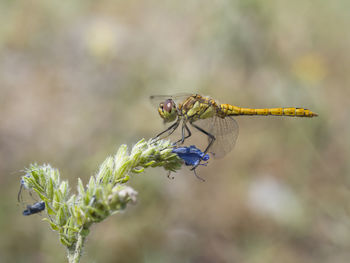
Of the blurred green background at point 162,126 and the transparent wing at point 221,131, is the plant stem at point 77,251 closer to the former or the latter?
the transparent wing at point 221,131

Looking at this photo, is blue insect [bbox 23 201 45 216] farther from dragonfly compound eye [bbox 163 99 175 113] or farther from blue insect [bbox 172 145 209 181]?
dragonfly compound eye [bbox 163 99 175 113]

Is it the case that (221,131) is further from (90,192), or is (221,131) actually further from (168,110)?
(90,192)

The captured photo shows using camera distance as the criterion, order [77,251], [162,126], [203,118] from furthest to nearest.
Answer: [162,126] < [203,118] < [77,251]

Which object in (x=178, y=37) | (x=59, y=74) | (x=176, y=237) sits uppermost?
(x=178, y=37)

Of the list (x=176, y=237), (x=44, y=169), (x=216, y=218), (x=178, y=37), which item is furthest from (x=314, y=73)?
(x=44, y=169)

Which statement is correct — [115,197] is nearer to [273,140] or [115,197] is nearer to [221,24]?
[221,24]

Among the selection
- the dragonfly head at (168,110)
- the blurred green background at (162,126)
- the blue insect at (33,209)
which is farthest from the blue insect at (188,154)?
the blurred green background at (162,126)

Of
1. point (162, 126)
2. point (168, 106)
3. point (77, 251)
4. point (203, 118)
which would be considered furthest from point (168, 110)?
point (162, 126)

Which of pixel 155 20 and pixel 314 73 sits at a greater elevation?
pixel 155 20
